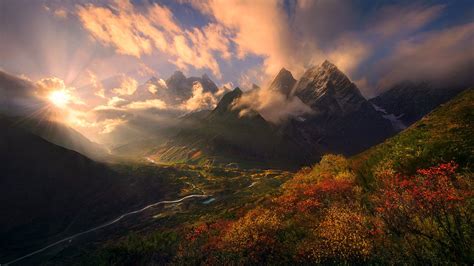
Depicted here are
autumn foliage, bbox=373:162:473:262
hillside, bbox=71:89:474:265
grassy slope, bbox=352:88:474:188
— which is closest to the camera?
autumn foliage, bbox=373:162:473:262

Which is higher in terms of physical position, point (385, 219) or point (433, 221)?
point (385, 219)

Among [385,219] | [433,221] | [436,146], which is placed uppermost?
[436,146]

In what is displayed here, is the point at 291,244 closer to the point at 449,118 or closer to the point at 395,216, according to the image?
the point at 395,216

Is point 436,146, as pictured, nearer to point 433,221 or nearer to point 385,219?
point 433,221

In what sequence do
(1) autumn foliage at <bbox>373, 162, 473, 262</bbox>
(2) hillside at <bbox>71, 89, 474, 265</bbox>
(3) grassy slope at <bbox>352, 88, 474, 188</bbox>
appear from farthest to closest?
(3) grassy slope at <bbox>352, 88, 474, 188</bbox>, (2) hillside at <bbox>71, 89, 474, 265</bbox>, (1) autumn foliage at <bbox>373, 162, 473, 262</bbox>

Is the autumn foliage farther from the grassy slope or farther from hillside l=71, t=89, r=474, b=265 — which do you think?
the grassy slope

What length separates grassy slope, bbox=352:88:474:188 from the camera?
43031mm

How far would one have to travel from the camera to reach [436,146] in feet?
157

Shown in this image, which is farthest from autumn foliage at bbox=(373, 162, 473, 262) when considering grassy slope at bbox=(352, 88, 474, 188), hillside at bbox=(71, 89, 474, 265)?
grassy slope at bbox=(352, 88, 474, 188)

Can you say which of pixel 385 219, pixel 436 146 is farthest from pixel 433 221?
pixel 436 146

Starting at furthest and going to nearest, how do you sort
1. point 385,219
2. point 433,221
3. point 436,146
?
point 436,146 < point 385,219 < point 433,221

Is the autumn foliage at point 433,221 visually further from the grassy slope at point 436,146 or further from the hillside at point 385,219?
the grassy slope at point 436,146

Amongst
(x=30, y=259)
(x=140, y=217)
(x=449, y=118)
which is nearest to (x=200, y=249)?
(x=449, y=118)

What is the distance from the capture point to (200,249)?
4262 cm
